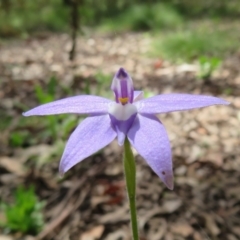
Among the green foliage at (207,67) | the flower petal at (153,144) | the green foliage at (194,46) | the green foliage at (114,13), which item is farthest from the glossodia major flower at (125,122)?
the green foliage at (114,13)

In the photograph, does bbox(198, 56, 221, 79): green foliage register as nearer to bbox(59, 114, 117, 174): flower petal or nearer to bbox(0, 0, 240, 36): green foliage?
bbox(59, 114, 117, 174): flower petal

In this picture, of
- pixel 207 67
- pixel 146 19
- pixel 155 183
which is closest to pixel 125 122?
pixel 155 183

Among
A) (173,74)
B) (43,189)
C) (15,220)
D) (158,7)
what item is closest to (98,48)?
(173,74)

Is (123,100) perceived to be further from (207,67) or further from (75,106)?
(207,67)

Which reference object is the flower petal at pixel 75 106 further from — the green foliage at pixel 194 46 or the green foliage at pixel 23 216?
the green foliage at pixel 194 46

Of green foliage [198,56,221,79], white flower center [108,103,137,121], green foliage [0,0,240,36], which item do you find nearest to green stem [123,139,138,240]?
white flower center [108,103,137,121]

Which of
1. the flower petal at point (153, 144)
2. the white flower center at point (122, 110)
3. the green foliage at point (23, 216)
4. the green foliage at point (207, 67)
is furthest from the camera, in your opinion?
the green foliage at point (207, 67)

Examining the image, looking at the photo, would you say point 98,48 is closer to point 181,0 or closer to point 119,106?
point 181,0
